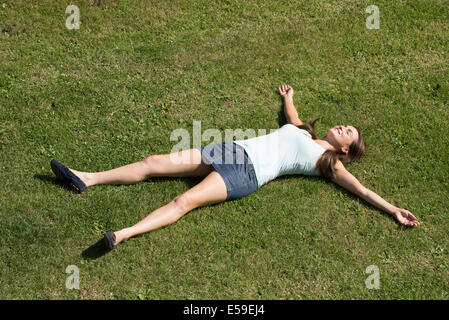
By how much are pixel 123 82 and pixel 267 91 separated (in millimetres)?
2210

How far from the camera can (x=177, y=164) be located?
20.7 ft

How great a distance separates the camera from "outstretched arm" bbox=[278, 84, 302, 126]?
7041 millimetres

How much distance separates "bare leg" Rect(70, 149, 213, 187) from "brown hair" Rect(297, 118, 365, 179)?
4.83 feet

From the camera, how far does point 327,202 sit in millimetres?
6418

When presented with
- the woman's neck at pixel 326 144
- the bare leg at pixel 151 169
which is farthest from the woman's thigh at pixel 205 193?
the woman's neck at pixel 326 144

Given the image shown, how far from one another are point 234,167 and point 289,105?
169cm

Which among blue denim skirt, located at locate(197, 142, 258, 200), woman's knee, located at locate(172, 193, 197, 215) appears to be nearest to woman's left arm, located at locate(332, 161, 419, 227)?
blue denim skirt, located at locate(197, 142, 258, 200)

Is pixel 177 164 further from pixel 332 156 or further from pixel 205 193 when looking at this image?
pixel 332 156

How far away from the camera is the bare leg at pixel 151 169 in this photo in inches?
248

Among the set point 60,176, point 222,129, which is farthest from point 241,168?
point 60,176
